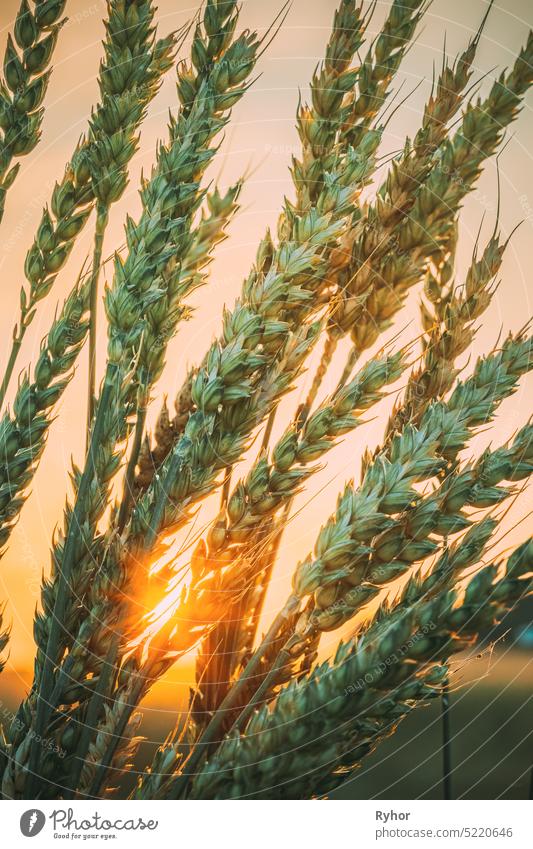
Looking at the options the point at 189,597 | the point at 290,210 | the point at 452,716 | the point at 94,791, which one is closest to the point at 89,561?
the point at 189,597

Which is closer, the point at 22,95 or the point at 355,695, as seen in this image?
the point at 355,695

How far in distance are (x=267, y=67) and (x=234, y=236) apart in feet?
0.59

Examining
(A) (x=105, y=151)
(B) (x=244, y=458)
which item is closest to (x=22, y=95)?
(A) (x=105, y=151)

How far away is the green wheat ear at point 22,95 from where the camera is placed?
0.56 m

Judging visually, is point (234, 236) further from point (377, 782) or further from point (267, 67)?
point (377, 782)
